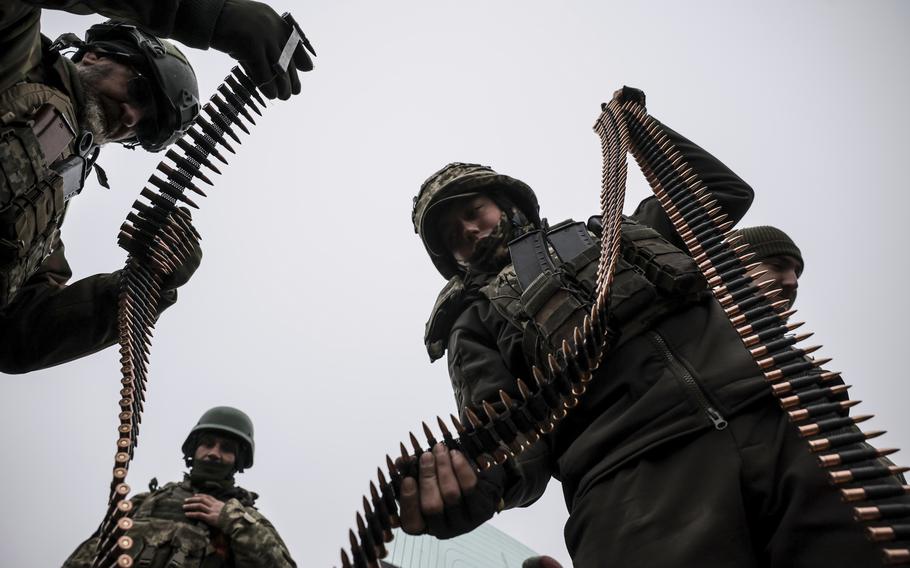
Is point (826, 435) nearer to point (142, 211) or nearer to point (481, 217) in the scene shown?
point (481, 217)

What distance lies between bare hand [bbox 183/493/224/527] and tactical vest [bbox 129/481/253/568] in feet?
0.26

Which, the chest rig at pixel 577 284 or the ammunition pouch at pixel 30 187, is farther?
the ammunition pouch at pixel 30 187

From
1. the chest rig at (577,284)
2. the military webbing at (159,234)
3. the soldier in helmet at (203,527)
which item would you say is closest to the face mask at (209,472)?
the soldier in helmet at (203,527)

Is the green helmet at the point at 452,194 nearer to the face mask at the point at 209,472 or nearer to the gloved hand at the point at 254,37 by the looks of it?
the gloved hand at the point at 254,37

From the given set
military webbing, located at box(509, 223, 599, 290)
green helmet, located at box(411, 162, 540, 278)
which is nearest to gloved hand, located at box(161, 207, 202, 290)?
green helmet, located at box(411, 162, 540, 278)

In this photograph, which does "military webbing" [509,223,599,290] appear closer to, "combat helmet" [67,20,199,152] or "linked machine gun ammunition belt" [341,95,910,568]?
"linked machine gun ammunition belt" [341,95,910,568]

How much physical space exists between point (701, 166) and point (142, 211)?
3.67 m

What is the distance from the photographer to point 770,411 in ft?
7.32

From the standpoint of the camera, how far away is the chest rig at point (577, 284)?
9.10 ft

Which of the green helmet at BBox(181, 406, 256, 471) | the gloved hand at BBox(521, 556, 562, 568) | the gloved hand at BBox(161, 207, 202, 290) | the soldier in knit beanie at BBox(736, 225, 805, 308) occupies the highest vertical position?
the gloved hand at BBox(161, 207, 202, 290)

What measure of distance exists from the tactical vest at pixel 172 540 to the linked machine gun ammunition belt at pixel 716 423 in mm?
3638

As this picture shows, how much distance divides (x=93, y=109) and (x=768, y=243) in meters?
4.88

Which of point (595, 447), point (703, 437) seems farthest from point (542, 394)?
point (703, 437)

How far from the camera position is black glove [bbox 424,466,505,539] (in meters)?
2.29
